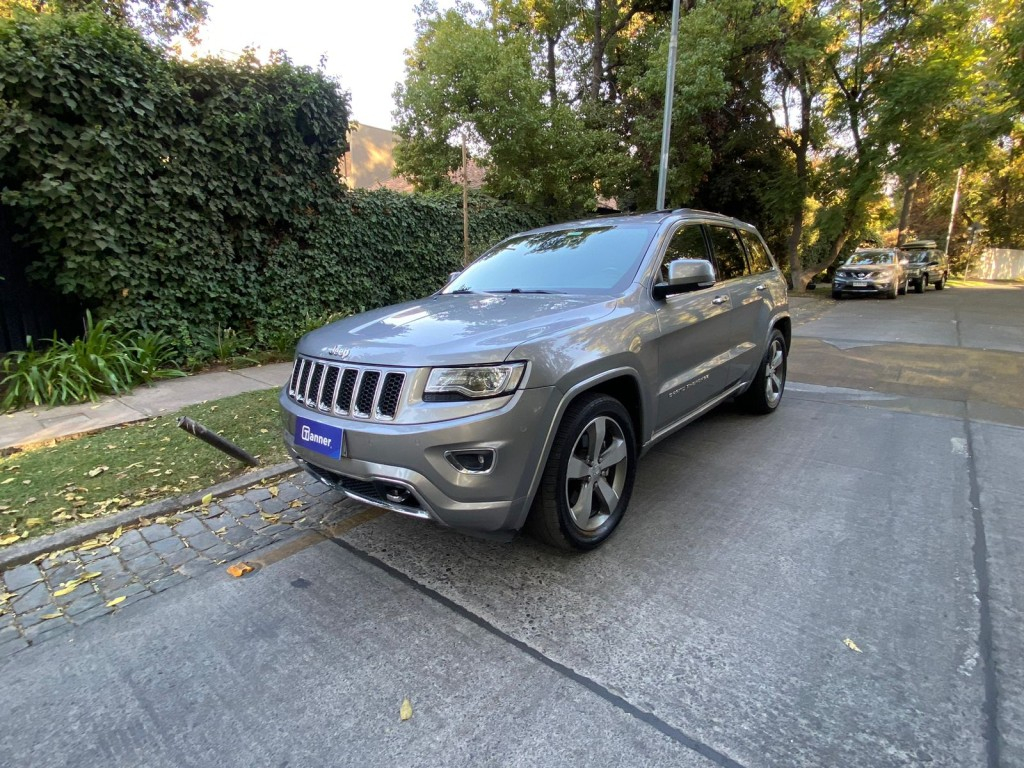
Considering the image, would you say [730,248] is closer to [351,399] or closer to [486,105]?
[351,399]

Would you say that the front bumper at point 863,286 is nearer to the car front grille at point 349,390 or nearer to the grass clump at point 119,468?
the grass clump at point 119,468

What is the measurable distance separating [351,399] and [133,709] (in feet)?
4.57

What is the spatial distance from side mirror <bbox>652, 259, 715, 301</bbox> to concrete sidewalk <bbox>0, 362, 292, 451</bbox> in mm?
4467

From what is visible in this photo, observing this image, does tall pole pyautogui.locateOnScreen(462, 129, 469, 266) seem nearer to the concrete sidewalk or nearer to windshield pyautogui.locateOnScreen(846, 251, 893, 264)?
the concrete sidewalk

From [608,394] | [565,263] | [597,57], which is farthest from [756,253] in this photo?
[597,57]

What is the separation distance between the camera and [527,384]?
2.46 metres

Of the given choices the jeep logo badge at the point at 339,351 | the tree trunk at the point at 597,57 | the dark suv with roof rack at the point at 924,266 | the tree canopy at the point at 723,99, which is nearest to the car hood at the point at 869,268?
the tree canopy at the point at 723,99

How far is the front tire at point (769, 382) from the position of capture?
17.1ft

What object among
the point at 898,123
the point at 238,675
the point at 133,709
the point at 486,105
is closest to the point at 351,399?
the point at 238,675

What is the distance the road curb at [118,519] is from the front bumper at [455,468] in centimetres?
168

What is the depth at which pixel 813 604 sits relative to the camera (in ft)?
8.45

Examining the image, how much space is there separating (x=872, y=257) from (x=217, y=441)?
22.2 m

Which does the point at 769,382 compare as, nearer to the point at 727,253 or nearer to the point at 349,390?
the point at 727,253

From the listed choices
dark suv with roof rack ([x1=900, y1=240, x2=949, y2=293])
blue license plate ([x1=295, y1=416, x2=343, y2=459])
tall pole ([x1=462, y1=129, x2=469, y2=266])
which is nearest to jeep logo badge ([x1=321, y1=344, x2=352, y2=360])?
blue license plate ([x1=295, y1=416, x2=343, y2=459])
